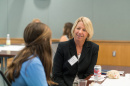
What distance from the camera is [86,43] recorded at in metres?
2.76

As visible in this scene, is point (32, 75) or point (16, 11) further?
point (16, 11)

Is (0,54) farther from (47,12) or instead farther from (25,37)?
(47,12)

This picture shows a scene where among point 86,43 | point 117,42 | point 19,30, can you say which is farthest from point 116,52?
point 86,43

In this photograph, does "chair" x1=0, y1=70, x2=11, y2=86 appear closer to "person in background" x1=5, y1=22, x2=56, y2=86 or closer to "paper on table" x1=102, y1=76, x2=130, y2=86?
"person in background" x1=5, y1=22, x2=56, y2=86

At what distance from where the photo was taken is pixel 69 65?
8.38ft

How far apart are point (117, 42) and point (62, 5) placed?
1.95m

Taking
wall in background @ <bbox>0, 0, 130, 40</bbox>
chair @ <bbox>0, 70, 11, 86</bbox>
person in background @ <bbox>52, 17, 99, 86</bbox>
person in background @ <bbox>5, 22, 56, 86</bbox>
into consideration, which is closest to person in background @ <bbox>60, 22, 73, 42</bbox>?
wall in background @ <bbox>0, 0, 130, 40</bbox>

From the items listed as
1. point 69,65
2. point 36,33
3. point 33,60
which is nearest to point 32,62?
point 33,60

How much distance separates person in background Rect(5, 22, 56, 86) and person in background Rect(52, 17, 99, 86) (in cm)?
87

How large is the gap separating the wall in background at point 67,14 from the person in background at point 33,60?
4669mm

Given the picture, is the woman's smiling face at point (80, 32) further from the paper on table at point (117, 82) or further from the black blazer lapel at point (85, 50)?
the paper on table at point (117, 82)

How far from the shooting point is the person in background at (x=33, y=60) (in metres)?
1.48

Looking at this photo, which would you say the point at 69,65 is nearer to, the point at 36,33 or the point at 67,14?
the point at 36,33

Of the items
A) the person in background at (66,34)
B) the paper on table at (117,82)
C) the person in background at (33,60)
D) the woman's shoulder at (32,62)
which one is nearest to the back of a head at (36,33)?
the person in background at (33,60)
